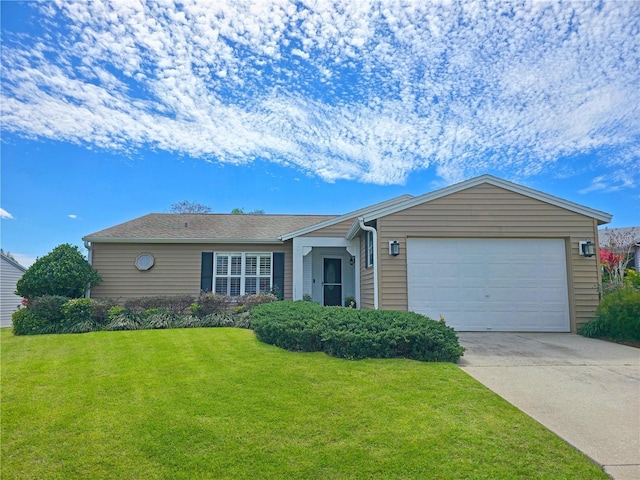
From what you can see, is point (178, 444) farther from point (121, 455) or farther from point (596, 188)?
point (596, 188)

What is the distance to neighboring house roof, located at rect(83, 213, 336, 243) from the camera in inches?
480

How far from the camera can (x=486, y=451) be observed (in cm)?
298

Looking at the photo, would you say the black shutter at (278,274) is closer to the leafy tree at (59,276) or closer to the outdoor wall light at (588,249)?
the leafy tree at (59,276)

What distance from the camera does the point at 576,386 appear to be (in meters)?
4.62

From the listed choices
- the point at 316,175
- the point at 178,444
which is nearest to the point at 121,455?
the point at 178,444

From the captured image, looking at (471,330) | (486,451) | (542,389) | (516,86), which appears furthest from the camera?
(516,86)

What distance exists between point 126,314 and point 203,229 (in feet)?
13.6

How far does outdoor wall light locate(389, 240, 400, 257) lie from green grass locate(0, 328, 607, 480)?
3.98 metres

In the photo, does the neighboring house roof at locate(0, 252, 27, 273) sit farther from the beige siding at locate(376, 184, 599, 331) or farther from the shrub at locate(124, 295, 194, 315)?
the beige siding at locate(376, 184, 599, 331)

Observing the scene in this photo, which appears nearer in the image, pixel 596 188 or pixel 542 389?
pixel 542 389

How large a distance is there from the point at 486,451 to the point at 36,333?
10.7m

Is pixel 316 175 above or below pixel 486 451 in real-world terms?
above

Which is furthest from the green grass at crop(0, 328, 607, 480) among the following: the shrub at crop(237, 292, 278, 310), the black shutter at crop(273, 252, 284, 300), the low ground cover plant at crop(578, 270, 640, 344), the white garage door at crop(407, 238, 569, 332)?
the black shutter at crop(273, 252, 284, 300)

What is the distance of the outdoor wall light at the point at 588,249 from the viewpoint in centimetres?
902
